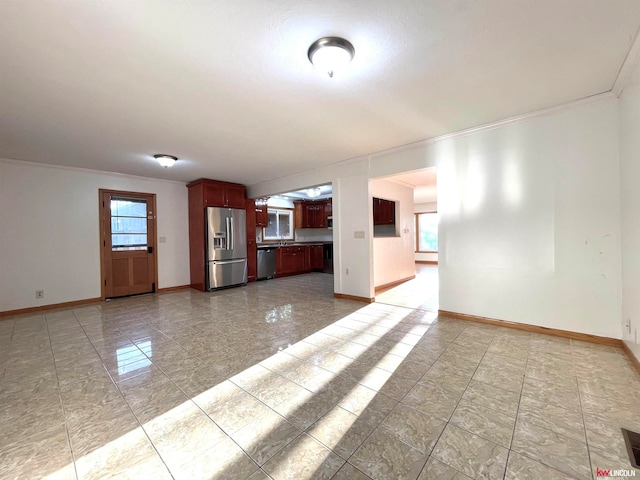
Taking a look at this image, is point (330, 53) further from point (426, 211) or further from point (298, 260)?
point (426, 211)

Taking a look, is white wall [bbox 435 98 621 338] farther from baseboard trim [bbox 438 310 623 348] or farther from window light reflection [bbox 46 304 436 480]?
window light reflection [bbox 46 304 436 480]

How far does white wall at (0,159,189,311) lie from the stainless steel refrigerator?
1725mm

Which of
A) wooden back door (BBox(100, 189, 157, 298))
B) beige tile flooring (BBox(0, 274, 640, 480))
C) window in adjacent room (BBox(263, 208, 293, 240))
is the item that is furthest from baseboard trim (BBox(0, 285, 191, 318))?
window in adjacent room (BBox(263, 208, 293, 240))

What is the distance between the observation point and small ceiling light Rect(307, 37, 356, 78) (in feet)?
5.81

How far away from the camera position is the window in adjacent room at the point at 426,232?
10.3 meters

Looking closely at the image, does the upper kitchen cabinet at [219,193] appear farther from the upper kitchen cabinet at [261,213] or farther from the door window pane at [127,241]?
the door window pane at [127,241]

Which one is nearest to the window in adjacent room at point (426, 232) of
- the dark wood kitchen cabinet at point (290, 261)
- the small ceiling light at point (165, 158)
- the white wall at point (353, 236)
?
the dark wood kitchen cabinet at point (290, 261)

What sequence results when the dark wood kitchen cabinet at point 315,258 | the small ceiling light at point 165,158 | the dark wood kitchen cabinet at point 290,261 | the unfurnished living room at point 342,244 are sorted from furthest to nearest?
the dark wood kitchen cabinet at point 315,258, the dark wood kitchen cabinet at point 290,261, the small ceiling light at point 165,158, the unfurnished living room at point 342,244

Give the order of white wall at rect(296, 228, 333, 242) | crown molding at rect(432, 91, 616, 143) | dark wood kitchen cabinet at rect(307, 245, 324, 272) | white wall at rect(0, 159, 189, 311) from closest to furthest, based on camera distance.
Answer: crown molding at rect(432, 91, 616, 143) < white wall at rect(0, 159, 189, 311) < dark wood kitchen cabinet at rect(307, 245, 324, 272) < white wall at rect(296, 228, 333, 242)

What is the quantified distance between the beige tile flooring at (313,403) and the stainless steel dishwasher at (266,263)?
3798 millimetres

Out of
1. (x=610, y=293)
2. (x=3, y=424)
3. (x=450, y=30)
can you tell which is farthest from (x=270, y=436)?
(x=610, y=293)

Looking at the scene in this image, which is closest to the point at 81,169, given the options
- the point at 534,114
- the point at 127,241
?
the point at 127,241

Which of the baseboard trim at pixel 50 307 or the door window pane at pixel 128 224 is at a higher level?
the door window pane at pixel 128 224

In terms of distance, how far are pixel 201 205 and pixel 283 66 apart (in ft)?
14.9
